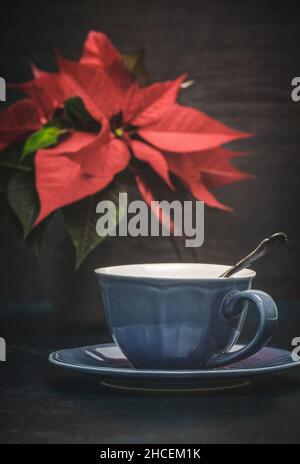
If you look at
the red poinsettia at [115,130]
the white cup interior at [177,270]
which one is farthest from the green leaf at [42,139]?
the white cup interior at [177,270]

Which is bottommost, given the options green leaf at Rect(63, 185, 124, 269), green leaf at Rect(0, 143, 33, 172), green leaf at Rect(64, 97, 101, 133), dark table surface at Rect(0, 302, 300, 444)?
dark table surface at Rect(0, 302, 300, 444)

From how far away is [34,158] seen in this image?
71 centimetres

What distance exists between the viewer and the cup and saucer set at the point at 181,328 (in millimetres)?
444

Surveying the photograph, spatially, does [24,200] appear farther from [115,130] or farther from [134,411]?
[134,411]

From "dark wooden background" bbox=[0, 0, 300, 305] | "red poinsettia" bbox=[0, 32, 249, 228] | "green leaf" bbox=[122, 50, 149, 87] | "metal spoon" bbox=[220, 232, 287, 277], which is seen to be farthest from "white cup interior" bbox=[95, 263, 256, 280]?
"dark wooden background" bbox=[0, 0, 300, 305]

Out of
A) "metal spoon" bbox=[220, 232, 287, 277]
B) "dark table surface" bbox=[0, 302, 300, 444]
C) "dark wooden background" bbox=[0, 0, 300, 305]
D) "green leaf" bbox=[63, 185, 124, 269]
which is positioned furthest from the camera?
"dark wooden background" bbox=[0, 0, 300, 305]

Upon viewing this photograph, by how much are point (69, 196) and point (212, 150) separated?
0.50 ft

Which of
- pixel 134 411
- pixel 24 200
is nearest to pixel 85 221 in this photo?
pixel 24 200

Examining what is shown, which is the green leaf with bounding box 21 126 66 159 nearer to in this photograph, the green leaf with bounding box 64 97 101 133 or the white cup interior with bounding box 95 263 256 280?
the green leaf with bounding box 64 97 101 133

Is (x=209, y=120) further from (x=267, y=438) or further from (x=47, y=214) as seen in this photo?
(x=267, y=438)

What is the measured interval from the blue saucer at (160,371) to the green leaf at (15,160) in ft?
0.73

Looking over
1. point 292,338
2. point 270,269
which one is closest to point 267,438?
point 292,338

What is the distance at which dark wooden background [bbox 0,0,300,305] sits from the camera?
927 mm

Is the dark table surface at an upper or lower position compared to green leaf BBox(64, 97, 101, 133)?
lower
